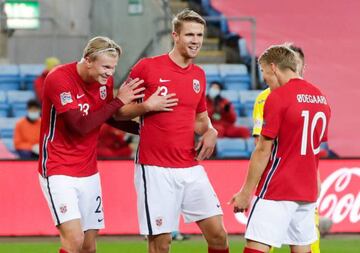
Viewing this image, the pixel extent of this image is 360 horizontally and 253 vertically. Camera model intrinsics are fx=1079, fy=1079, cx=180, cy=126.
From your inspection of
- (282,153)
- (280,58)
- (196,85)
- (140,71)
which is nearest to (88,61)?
(140,71)

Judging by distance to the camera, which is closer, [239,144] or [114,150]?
[114,150]

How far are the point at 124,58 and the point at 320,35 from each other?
396 centimetres

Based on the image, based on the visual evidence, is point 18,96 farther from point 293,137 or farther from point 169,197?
point 293,137

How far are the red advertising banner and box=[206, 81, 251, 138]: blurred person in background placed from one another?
75.7 inches

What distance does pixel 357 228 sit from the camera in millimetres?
12594

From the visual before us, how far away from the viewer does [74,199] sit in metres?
7.53

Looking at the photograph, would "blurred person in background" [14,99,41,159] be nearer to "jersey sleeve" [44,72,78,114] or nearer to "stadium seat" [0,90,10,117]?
"stadium seat" [0,90,10,117]

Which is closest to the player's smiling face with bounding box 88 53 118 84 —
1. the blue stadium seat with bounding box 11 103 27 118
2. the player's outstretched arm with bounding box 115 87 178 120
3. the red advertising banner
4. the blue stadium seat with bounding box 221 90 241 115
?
the player's outstretched arm with bounding box 115 87 178 120

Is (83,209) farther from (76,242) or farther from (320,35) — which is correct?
(320,35)

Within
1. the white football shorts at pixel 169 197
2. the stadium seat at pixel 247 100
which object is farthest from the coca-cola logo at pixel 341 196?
the white football shorts at pixel 169 197

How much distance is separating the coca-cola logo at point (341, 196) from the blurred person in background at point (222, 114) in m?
2.28

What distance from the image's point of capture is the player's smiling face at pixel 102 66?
7422 mm

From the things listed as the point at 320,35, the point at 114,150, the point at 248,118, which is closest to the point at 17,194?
the point at 114,150

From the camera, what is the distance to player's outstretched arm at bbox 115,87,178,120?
7.59 metres
